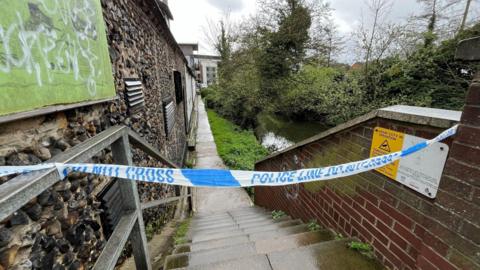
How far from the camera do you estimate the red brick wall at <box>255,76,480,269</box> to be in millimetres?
1022

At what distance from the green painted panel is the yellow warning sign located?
7.42 feet

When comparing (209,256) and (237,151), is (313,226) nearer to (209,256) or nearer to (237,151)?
(209,256)

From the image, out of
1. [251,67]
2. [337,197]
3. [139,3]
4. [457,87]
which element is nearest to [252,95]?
[251,67]

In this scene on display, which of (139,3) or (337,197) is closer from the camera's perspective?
(337,197)

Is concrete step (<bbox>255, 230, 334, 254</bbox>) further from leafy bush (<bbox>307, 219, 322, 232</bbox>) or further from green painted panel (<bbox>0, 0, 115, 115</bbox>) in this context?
green painted panel (<bbox>0, 0, 115, 115</bbox>)

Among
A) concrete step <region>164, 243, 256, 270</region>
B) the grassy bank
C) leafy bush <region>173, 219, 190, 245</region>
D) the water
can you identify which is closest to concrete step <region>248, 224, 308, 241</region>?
concrete step <region>164, 243, 256, 270</region>

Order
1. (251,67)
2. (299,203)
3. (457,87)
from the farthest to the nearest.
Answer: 1. (251,67)
2. (457,87)
3. (299,203)

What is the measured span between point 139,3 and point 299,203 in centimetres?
396

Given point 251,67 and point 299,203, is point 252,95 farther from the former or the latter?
point 299,203

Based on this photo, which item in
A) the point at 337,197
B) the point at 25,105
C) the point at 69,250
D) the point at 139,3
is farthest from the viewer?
the point at 139,3

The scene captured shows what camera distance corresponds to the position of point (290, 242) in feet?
6.57

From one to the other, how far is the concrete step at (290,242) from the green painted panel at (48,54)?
1.96 meters

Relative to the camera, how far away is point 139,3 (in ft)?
10.9

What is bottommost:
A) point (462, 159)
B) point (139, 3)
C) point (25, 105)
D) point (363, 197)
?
point (363, 197)
